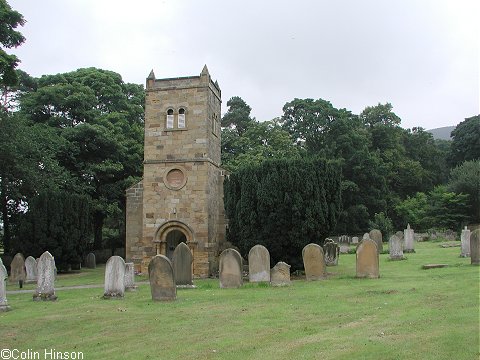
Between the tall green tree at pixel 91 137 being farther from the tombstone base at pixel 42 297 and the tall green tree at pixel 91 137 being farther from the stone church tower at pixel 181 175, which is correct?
the tombstone base at pixel 42 297

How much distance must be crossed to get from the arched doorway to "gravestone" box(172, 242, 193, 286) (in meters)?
8.32

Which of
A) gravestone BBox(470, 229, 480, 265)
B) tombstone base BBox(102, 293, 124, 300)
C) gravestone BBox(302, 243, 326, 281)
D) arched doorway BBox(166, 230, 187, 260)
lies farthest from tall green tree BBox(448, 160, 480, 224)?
tombstone base BBox(102, 293, 124, 300)

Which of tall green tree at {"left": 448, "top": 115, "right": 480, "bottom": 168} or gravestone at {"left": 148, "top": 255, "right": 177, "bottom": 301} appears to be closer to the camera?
gravestone at {"left": 148, "top": 255, "right": 177, "bottom": 301}

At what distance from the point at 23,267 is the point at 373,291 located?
646 inches

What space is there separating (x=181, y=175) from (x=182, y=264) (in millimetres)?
8910

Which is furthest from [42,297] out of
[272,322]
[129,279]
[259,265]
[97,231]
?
[97,231]

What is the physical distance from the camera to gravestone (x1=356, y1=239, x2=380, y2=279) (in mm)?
16438

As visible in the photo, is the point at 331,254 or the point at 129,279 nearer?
the point at 129,279

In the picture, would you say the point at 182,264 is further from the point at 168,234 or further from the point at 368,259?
the point at 168,234

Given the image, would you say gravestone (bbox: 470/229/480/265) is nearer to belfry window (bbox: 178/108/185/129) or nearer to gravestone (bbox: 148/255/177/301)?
gravestone (bbox: 148/255/177/301)

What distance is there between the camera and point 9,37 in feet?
78.5

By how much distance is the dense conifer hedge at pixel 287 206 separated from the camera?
2028cm

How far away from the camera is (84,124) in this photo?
32.2 meters

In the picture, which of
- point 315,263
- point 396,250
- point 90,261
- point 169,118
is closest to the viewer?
point 315,263
